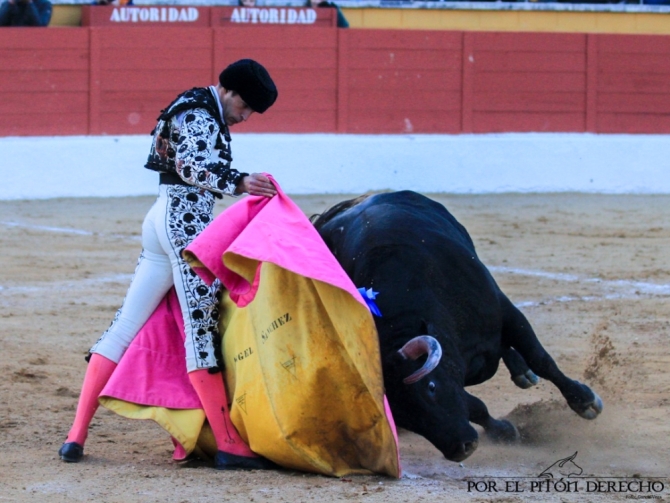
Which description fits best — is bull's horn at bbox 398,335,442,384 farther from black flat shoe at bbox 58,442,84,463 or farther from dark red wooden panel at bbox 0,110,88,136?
dark red wooden panel at bbox 0,110,88,136

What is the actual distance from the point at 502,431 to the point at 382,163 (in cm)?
686

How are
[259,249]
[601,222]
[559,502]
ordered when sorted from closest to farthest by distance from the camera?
[559,502] < [259,249] < [601,222]

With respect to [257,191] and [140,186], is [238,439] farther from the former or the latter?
[140,186]

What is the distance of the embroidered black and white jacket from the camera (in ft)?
9.45

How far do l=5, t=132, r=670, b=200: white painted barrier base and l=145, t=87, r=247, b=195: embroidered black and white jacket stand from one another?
6.52 m

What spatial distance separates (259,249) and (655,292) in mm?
3484

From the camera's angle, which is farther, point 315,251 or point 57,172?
point 57,172

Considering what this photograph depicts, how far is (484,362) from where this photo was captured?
339 cm

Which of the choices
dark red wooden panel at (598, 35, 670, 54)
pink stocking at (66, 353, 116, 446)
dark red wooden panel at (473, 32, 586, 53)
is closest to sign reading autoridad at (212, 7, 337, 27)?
dark red wooden panel at (473, 32, 586, 53)

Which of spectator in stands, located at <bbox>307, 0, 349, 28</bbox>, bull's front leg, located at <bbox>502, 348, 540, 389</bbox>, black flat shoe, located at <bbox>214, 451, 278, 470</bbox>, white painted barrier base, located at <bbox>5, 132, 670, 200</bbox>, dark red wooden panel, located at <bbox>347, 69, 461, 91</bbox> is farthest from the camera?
dark red wooden panel, located at <bbox>347, 69, 461, 91</bbox>

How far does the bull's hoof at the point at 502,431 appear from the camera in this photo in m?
3.43

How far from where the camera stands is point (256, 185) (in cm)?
291

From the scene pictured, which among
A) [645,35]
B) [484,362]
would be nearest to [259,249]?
[484,362]

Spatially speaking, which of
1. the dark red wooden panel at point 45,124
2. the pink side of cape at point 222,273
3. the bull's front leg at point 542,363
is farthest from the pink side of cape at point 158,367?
the dark red wooden panel at point 45,124
